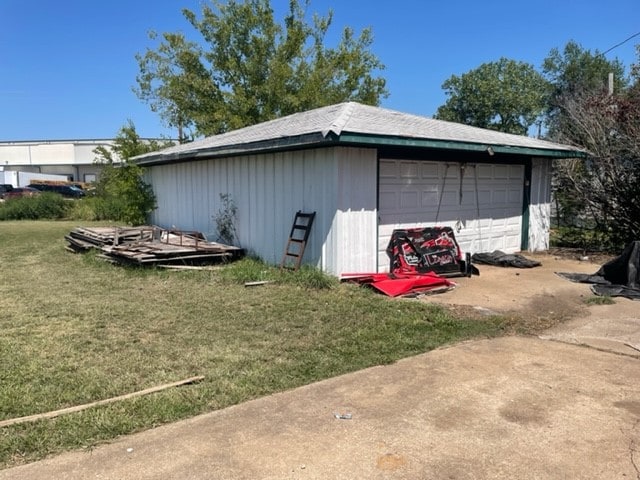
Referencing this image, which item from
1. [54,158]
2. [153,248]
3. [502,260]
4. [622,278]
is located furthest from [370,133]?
[54,158]

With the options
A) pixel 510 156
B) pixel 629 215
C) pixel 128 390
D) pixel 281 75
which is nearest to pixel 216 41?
pixel 281 75

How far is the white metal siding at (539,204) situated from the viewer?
39.3 feet

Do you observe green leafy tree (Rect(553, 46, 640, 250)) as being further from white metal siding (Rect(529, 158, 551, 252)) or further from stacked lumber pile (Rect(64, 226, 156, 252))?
stacked lumber pile (Rect(64, 226, 156, 252))

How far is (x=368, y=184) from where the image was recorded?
8578mm

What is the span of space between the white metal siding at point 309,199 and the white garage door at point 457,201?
54cm

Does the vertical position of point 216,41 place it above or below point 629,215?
above

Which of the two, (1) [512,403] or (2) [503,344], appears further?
(2) [503,344]

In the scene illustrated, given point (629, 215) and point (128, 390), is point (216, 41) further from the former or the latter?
point (128, 390)

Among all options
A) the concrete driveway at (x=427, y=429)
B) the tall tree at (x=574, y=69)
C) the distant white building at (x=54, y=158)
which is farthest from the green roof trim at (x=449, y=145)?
the distant white building at (x=54, y=158)

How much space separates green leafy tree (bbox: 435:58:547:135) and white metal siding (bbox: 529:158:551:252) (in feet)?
84.9

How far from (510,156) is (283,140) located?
557 cm

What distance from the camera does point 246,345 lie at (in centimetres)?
523

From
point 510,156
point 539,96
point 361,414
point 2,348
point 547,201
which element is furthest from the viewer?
point 539,96

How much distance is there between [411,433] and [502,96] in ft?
121
